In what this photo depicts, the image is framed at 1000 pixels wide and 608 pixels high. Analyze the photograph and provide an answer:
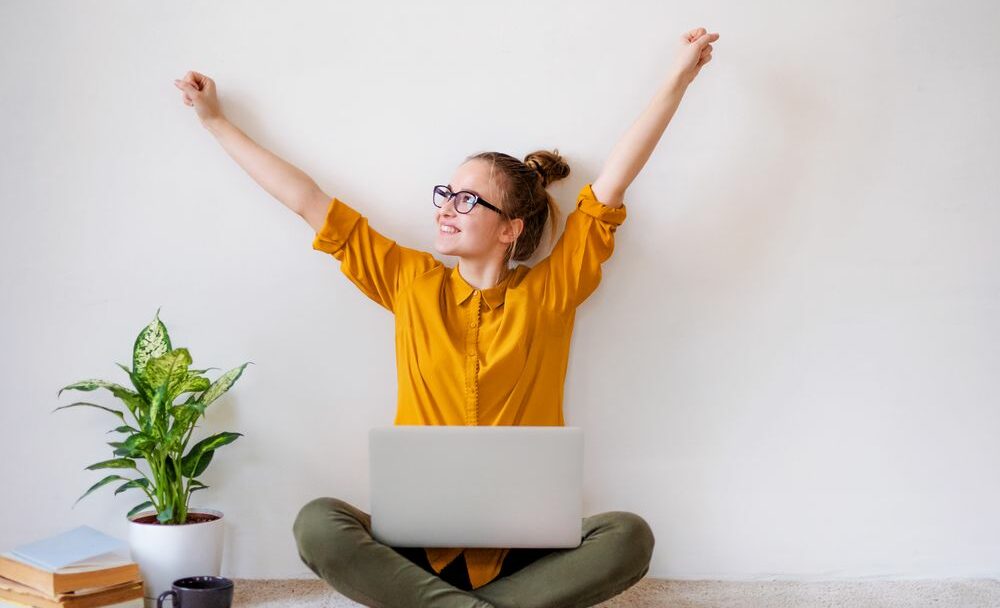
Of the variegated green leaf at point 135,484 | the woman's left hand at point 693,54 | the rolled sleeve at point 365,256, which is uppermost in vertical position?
the woman's left hand at point 693,54

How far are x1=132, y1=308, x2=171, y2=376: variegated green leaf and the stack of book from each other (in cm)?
38

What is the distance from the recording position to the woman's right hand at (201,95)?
6.98ft

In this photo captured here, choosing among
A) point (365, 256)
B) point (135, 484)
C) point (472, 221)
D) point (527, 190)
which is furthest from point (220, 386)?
point (527, 190)

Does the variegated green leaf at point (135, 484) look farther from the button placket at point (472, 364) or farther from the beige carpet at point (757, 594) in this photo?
the button placket at point (472, 364)

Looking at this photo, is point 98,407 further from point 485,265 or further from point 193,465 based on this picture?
point 485,265

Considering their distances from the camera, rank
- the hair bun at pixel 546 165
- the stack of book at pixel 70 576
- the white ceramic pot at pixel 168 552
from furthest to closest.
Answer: the hair bun at pixel 546 165 < the white ceramic pot at pixel 168 552 < the stack of book at pixel 70 576

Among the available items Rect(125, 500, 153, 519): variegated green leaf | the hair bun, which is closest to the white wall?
the hair bun

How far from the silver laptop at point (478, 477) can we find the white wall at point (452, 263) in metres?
0.56

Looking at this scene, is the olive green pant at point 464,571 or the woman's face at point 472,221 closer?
the olive green pant at point 464,571

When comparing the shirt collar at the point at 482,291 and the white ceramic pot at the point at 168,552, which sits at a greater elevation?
the shirt collar at the point at 482,291

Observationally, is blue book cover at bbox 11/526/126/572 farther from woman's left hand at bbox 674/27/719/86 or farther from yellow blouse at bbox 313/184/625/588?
woman's left hand at bbox 674/27/719/86

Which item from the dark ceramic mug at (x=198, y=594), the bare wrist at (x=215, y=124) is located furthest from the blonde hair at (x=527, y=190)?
the dark ceramic mug at (x=198, y=594)

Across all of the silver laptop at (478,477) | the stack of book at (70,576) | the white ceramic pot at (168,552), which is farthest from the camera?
the white ceramic pot at (168,552)

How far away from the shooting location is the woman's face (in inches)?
81.4
